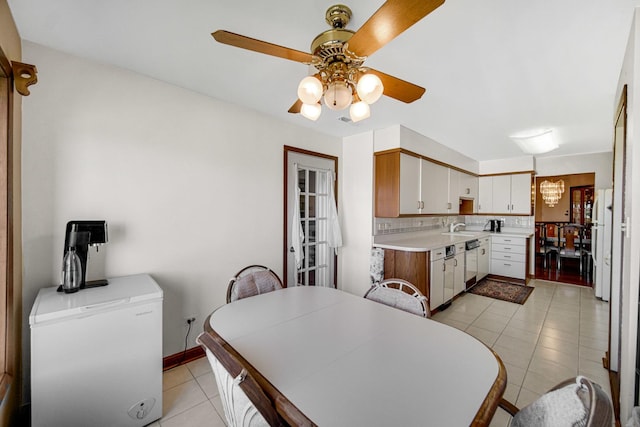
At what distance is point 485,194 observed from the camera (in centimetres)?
548

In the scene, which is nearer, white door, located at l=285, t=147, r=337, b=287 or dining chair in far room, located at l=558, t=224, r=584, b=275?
white door, located at l=285, t=147, r=337, b=287

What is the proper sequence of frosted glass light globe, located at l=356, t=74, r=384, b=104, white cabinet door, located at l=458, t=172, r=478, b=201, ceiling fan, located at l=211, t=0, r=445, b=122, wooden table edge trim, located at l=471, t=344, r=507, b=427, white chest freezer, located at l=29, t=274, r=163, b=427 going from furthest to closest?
1. white cabinet door, located at l=458, t=172, r=478, b=201
2. white chest freezer, located at l=29, t=274, r=163, b=427
3. frosted glass light globe, located at l=356, t=74, r=384, b=104
4. ceiling fan, located at l=211, t=0, r=445, b=122
5. wooden table edge trim, located at l=471, t=344, r=507, b=427

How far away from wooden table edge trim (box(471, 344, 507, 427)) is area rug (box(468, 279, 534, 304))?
3.61 m

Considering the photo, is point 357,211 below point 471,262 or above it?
above

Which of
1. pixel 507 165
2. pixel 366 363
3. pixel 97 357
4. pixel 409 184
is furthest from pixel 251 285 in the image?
pixel 507 165

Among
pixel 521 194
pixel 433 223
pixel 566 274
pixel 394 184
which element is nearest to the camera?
pixel 394 184

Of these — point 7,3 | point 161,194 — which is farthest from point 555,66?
point 7,3

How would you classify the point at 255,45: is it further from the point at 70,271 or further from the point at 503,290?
the point at 503,290

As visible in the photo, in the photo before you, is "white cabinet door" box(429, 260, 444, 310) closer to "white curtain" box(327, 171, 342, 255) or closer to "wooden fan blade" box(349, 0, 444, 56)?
"white curtain" box(327, 171, 342, 255)

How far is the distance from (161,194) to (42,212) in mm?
703

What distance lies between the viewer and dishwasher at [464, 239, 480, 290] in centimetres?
409

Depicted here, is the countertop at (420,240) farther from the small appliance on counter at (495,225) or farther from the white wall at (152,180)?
the white wall at (152,180)

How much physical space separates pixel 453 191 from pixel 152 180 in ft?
14.4

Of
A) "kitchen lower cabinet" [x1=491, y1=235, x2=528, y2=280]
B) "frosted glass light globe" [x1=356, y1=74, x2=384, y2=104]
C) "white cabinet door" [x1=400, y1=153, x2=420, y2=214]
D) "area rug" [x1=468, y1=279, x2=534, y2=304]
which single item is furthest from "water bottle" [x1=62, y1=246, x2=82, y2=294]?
"kitchen lower cabinet" [x1=491, y1=235, x2=528, y2=280]
